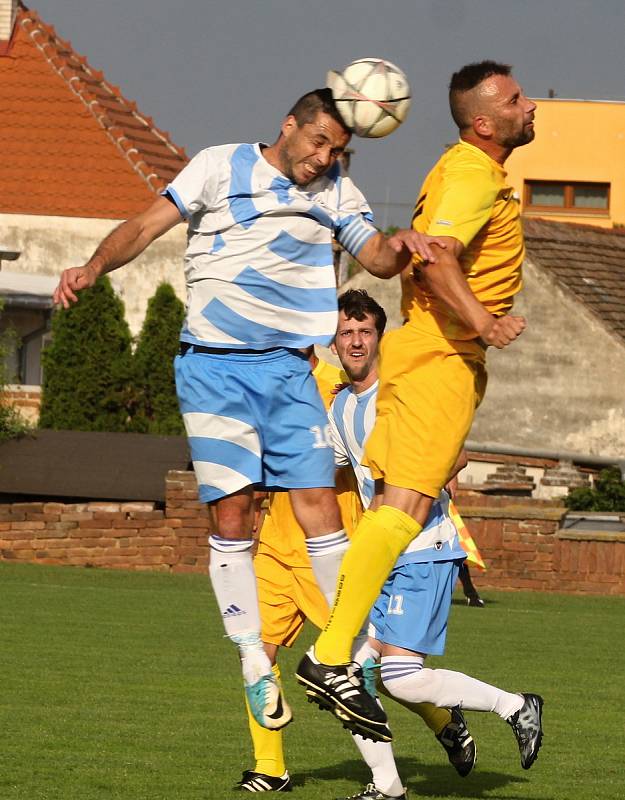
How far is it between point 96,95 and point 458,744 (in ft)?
106

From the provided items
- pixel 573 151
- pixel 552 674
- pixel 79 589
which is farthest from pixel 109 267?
pixel 573 151

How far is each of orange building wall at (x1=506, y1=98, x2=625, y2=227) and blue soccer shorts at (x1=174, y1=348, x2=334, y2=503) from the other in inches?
1738

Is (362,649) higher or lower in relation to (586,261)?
lower

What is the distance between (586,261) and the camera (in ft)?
109

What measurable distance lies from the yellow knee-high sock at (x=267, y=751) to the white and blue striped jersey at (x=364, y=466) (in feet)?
2.71

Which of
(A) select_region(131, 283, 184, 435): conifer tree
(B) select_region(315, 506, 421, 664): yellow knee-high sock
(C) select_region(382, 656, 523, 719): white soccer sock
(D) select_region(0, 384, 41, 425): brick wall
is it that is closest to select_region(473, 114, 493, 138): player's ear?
(B) select_region(315, 506, 421, 664): yellow knee-high sock

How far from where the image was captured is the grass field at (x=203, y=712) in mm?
6824

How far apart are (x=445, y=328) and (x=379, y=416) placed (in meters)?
0.46

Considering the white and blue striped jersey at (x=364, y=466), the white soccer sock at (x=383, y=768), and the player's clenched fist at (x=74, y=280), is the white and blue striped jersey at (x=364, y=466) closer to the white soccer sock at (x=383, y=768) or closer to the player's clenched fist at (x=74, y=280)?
the white soccer sock at (x=383, y=768)

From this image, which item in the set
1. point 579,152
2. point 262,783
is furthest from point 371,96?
point 579,152

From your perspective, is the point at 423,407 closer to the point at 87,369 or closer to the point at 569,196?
the point at 87,369

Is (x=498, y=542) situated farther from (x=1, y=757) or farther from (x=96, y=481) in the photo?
(x=1, y=757)

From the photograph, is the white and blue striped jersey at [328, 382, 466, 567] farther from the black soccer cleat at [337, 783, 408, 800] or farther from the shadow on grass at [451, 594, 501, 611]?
the shadow on grass at [451, 594, 501, 611]

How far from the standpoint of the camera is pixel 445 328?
6488 mm
